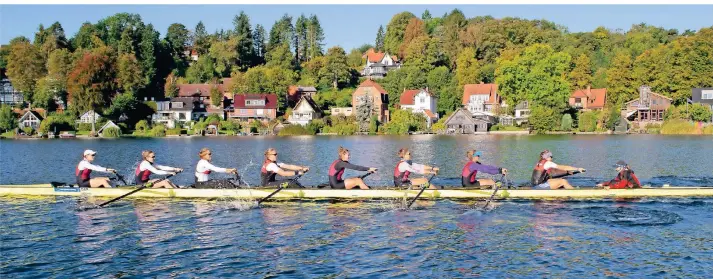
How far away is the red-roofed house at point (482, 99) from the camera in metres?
118

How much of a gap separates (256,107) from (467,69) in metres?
43.9

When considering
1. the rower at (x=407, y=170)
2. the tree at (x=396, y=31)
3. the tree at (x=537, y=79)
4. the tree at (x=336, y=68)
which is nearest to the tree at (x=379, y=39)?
the tree at (x=396, y=31)

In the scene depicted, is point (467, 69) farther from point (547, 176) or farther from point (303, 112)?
point (547, 176)

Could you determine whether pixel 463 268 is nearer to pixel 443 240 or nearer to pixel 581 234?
pixel 443 240

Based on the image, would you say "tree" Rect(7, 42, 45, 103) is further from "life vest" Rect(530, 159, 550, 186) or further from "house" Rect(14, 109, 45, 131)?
"life vest" Rect(530, 159, 550, 186)

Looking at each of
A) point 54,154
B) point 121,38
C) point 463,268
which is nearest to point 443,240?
point 463,268

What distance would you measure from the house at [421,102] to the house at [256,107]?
83.5ft

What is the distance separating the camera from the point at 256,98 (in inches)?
4732

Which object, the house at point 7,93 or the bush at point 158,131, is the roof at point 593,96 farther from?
the house at point 7,93

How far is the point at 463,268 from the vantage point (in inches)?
642

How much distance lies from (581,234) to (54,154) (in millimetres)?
55840

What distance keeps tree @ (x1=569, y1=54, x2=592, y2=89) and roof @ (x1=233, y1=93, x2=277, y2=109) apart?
57.4 m

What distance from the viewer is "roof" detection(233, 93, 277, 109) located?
11994 centimetres

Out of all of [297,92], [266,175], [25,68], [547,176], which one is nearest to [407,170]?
[547,176]
